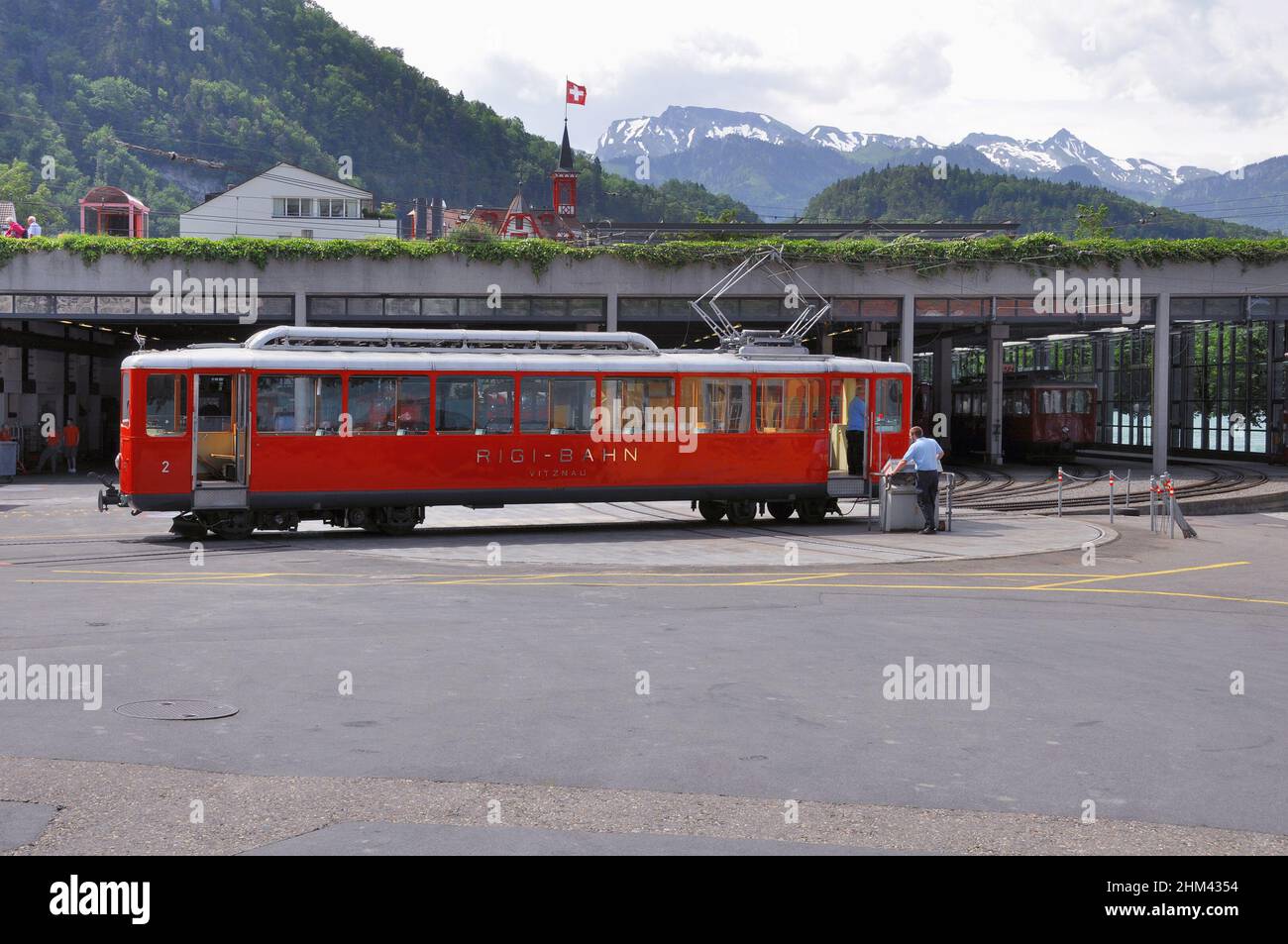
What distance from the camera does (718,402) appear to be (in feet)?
83.3

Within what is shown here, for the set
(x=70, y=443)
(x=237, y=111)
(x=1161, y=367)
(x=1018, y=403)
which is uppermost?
(x=237, y=111)

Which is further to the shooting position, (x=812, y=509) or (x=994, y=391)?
(x=994, y=391)

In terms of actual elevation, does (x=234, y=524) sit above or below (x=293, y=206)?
below

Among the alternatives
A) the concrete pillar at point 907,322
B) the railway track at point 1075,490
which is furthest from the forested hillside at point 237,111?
the railway track at point 1075,490

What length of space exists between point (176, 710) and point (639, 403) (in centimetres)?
1599

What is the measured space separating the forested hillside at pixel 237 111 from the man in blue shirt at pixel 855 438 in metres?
136

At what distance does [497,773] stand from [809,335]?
4623cm

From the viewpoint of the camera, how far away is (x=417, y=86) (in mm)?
167625

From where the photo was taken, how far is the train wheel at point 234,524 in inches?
891

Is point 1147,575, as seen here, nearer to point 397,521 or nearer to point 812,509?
point 812,509

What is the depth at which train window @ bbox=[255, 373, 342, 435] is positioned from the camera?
22.6 meters

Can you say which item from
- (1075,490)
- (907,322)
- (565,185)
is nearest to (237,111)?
(565,185)

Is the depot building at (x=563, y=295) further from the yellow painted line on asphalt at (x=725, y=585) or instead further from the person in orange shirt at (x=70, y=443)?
the yellow painted line on asphalt at (x=725, y=585)

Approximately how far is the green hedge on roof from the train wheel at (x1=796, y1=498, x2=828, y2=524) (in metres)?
15.5
